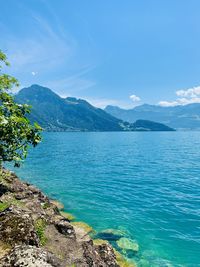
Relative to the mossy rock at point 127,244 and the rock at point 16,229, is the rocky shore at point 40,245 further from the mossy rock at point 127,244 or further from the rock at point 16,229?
the mossy rock at point 127,244

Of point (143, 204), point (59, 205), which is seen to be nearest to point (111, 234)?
point (59, 205)

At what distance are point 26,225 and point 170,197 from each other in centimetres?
3773

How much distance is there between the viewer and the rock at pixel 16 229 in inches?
562

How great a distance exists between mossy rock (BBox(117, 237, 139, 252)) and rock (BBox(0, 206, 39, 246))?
15.9 meters

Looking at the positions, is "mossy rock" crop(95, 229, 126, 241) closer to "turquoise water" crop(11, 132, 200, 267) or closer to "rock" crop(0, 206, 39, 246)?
"turquoise water" crop(11, 132, 200, 267)

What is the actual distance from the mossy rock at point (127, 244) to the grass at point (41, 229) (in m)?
11.2

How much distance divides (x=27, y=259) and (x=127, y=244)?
20074 mm

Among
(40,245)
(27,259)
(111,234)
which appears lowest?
(111,234)

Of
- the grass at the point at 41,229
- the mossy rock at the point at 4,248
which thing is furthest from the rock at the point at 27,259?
the grass at the point at 41,229

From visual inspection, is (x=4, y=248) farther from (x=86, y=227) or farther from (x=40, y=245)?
(x=86, y=227)

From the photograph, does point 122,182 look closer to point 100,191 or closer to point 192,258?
point 100,191

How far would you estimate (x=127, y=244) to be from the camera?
28562 millimetres

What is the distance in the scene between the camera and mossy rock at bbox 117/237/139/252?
27731 mm

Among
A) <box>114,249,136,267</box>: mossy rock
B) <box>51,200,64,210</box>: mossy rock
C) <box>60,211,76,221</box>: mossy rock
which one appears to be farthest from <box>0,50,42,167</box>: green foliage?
<box>51,200,64,210</box>: mossy rock
